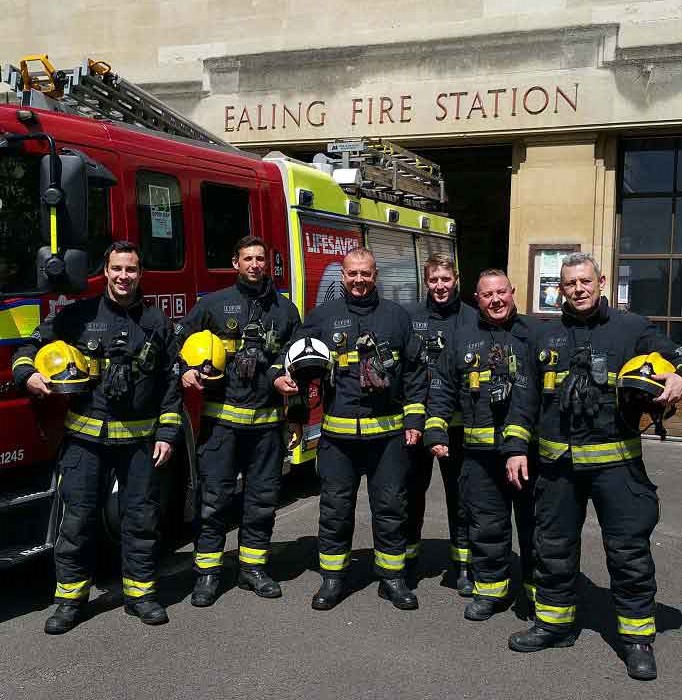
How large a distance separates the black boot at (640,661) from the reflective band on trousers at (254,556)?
1.97 m

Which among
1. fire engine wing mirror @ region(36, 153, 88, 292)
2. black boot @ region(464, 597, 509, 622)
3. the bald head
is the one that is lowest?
black boot @ region(464, 597, 509, 622)

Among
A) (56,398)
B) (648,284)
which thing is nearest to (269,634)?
(56,398)

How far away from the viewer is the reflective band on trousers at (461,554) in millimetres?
5055

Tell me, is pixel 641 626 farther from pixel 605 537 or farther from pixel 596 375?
pixel 596 375

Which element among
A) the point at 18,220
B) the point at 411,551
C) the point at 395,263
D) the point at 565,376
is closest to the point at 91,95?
the point at 18,220

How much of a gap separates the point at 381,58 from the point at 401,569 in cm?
848

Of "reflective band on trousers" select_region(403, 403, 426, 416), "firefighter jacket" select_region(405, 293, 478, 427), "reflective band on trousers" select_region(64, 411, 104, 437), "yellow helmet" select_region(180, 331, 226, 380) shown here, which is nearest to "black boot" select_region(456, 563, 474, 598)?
"reflective band on trousers" select_region(403, 403, 426, 416)

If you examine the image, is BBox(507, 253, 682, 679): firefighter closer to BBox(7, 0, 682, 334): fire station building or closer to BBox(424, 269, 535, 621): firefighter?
BBox(424, 269, 535, 621): firefighter

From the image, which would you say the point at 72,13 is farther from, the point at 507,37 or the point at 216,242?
the point at 216,242

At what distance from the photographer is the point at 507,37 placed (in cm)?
1106

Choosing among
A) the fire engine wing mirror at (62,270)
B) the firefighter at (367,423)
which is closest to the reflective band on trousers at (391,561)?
the firefighter at (367,423)

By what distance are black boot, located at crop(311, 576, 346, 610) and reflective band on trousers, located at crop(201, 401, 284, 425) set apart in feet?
3.05

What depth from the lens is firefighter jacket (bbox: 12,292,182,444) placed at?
436 centimetres

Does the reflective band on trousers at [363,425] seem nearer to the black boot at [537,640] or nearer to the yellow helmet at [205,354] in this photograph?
the yellow helmet at [205,354]
